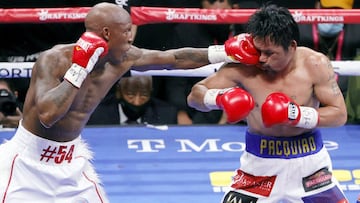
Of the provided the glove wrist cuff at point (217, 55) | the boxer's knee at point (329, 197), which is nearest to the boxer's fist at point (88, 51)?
the glove wrist cuff at point (217, 55)

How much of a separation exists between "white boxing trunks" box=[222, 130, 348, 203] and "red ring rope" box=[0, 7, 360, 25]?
1.24 metres

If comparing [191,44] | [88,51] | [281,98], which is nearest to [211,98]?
[281,98]

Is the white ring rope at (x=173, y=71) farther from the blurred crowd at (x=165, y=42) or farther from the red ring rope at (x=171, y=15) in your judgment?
the blurred crowd at (x=165, y=42)

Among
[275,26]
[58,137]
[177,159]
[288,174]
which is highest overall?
[275,26]

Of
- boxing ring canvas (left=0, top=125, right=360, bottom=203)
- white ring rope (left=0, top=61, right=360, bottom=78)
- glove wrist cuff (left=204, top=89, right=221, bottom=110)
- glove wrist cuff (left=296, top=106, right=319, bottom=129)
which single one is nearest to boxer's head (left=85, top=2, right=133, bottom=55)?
glove wrist cuff (left=204, top=89, right=221, bottom=110)

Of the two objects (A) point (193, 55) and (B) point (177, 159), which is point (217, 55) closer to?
(A) point (193, 55)

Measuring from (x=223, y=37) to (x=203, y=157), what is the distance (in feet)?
2.74

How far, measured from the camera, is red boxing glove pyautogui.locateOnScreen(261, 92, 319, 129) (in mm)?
2967

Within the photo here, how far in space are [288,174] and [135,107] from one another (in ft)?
5.58

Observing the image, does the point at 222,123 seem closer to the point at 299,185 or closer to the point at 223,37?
the point at 223,37

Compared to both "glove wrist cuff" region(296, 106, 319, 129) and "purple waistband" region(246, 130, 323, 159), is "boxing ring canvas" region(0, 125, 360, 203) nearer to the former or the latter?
"purple waistband" region(246, 130, 323, 159)

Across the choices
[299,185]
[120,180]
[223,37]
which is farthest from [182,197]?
[223,37]

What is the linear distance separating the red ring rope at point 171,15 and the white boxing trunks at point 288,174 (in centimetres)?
124

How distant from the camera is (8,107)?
4535 mm
